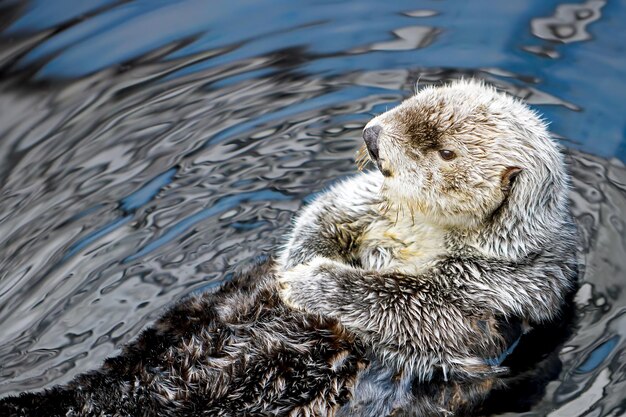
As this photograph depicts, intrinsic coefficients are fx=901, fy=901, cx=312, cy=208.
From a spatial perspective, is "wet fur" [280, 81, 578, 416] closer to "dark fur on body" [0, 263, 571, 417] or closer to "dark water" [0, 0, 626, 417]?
Result: "dark fur on body" [0, 263, 571, 417]

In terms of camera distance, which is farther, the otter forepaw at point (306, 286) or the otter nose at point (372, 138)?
the otter forepaw at point (306, 286)

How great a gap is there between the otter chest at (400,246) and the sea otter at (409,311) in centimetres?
2

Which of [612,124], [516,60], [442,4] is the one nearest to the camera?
[612,124]

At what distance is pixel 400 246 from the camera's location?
446 cm

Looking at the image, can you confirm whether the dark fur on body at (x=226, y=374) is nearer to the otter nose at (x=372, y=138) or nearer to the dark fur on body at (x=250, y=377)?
the dark fur on body at (x=250, y=377)

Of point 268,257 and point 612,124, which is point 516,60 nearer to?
point 612,124

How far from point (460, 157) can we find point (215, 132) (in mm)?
2393

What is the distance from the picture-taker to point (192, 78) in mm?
6617

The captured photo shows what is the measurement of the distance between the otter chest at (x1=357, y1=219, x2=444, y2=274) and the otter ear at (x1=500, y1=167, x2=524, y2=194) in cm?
42

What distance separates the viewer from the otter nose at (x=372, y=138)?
4.04 metres

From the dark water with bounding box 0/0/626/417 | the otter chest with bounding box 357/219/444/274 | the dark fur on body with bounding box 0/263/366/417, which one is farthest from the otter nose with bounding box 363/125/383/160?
the dark water with bounding box 0/0/626/417

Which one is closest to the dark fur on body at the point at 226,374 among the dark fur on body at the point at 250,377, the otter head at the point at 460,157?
the dark fur on body at the point at 250,377

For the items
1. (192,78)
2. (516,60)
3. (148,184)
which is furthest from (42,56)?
(516,60)

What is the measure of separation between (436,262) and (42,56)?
12.7ft
